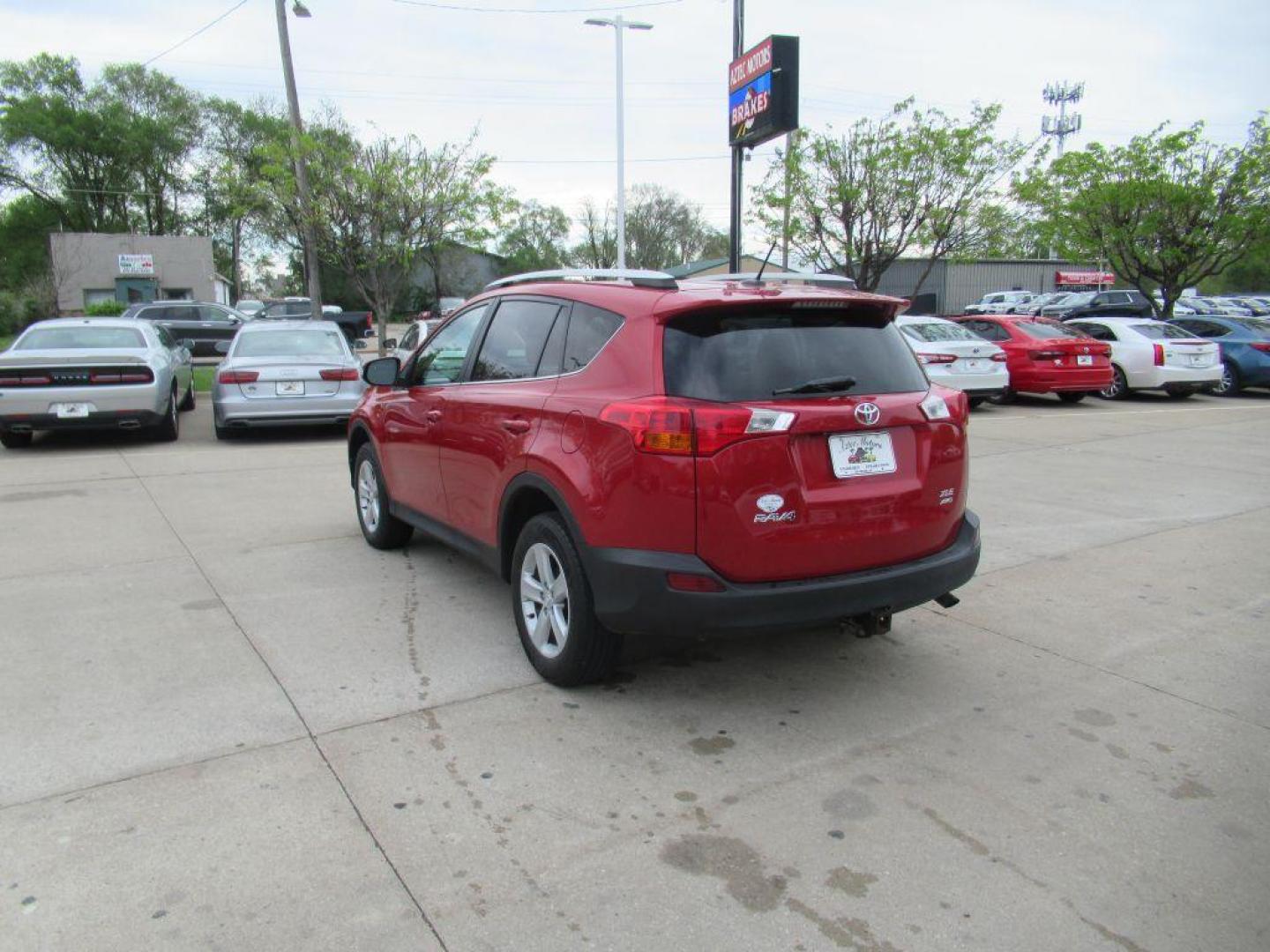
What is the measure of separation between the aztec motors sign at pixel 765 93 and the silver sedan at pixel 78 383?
9.21 metres

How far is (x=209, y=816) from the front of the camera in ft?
9.77

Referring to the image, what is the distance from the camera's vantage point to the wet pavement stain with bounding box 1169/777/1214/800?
313 cm

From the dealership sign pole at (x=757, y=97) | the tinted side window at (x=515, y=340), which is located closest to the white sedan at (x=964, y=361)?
the dealership sign pole at (x=757, y=97)

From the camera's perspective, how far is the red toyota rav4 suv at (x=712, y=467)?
334 centimetres

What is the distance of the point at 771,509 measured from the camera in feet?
11.0

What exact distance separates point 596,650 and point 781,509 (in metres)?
0.99

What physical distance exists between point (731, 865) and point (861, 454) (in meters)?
1.56

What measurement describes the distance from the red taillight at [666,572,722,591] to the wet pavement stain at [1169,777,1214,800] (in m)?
1.66

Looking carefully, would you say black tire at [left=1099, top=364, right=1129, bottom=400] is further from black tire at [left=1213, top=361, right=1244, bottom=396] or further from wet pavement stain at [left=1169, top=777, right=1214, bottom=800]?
wet pavement stain at [left=1169, top=777, right=1214, bottom=800]

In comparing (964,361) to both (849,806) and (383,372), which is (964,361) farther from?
(849,806)

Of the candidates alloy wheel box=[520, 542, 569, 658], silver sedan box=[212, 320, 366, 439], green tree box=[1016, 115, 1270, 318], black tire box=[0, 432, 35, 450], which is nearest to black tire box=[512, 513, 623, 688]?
alloy wheel box=[520, 542, 569, 658]

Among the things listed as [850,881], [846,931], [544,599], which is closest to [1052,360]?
[544,599]

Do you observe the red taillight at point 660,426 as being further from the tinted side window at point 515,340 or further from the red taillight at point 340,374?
the red taillight at point 340,374

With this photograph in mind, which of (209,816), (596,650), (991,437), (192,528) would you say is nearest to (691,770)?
(596,650)
